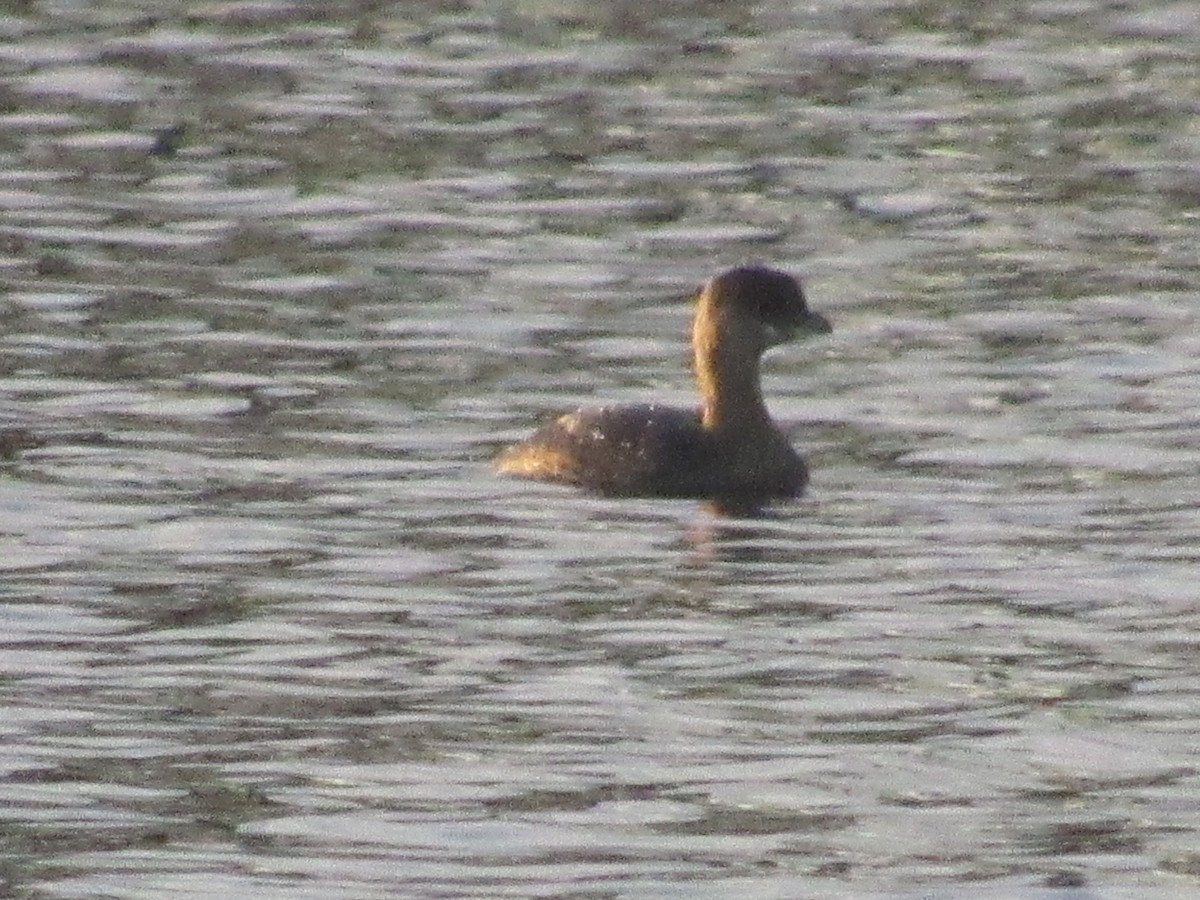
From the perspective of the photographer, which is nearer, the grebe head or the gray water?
the gray water

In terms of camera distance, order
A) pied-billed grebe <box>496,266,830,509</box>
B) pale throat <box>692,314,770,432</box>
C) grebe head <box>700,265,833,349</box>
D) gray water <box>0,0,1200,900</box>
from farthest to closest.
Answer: grebe head <box>700,265,833,349</box> → pale throat <box>692,314,770,432</box> → pied-billed grebe <box>496,266,830,509</box> → gray water <box>0,0,1200,900</box>

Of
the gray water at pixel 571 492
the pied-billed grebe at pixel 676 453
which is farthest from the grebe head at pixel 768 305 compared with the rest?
the gray water at pixel 571 492

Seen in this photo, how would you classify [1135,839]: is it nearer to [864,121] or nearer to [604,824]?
[604,824]

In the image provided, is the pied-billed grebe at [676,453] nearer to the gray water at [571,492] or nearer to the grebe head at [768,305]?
the gray water at [571,492]

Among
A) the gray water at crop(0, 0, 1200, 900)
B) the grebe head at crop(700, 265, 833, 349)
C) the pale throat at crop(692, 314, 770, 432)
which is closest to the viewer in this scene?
the gray water at crop(0, 0, 1200, 900)

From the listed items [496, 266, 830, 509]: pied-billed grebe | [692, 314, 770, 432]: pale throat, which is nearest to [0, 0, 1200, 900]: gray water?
[496, 266, 830, 509]: pied-billed grebe

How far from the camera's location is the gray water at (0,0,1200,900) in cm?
1038

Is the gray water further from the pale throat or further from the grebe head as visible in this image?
the grebe head

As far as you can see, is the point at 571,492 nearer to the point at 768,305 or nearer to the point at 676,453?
the point at 676,453

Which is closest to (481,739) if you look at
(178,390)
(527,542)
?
(527,542)

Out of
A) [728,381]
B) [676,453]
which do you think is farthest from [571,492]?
[728,381]

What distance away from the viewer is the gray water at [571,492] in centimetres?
1038

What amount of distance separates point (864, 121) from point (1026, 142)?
997 mm

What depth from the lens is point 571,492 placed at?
50.8 ft
